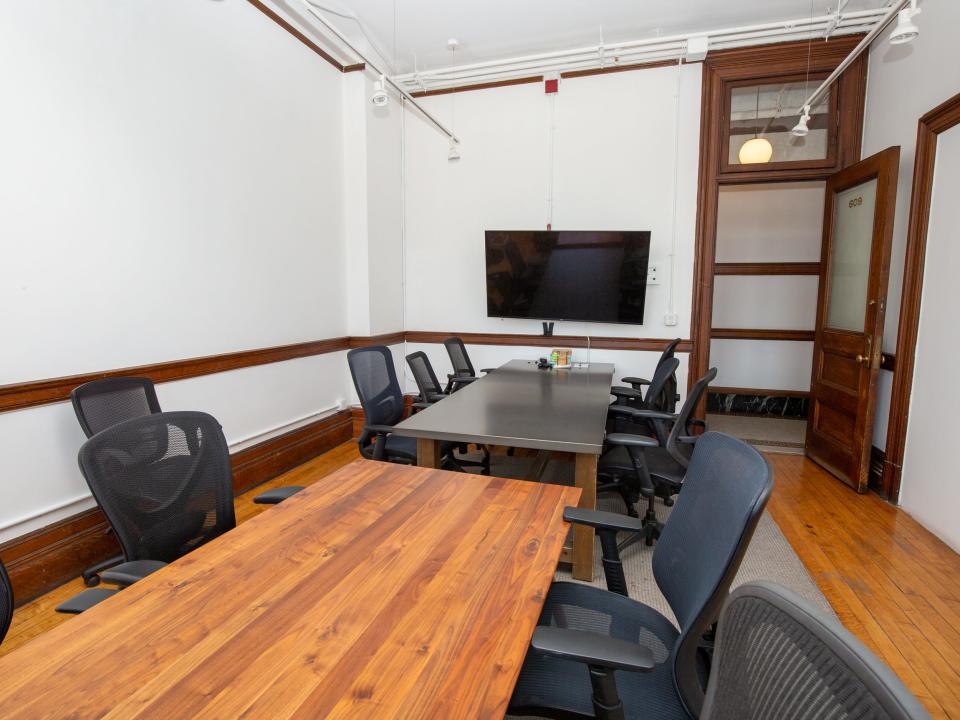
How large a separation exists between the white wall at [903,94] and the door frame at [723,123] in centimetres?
12

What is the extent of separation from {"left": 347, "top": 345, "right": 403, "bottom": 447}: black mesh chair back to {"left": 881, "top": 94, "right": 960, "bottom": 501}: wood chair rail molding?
11.2 ft

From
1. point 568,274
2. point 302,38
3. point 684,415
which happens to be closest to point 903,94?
point 568,274

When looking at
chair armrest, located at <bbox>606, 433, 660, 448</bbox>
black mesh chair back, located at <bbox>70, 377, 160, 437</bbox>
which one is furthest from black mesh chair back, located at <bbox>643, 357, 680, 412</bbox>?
black mesh chair back, located at <bbox>70, 377, 160, 437</bbox>

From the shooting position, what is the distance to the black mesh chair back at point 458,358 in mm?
4598

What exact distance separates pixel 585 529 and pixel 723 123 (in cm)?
403

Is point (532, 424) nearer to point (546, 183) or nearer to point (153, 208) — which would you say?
point (153, 208)

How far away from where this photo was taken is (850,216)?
4.05 m

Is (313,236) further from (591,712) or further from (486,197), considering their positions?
(591,712)

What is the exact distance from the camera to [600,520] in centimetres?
154

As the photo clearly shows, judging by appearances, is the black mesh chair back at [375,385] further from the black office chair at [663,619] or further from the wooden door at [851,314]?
the wooden door at [851,314]

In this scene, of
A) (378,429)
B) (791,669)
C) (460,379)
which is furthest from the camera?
(460,379)

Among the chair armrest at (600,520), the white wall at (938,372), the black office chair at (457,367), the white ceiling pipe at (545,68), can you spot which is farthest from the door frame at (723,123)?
the chair armrest at (600,520)

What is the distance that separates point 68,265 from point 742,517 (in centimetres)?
306

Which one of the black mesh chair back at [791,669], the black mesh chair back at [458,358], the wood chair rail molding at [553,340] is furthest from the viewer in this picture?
the wood chair rail molding at [553,340]
